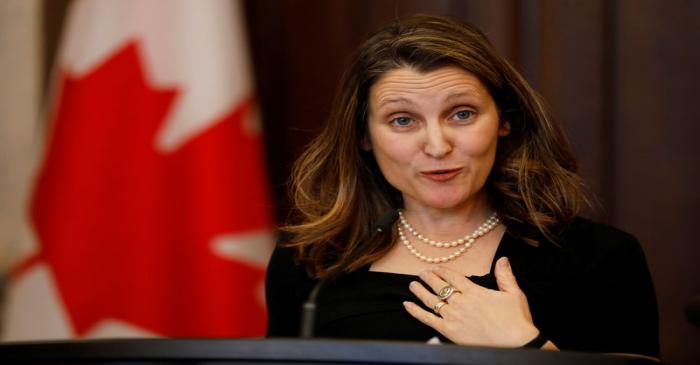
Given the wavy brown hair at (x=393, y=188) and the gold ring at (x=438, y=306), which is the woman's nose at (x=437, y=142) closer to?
the wavy brown hair at (x=393, y=188)

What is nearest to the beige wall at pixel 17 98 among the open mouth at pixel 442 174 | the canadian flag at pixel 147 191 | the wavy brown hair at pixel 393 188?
the canadian flag at pixel 147 191

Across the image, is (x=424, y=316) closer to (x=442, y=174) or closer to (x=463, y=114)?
(x=442, y=174)

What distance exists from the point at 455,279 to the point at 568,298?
196mm

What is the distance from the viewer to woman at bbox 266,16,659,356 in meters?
1.59

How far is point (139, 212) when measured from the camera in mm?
2217

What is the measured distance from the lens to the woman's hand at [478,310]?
144 cm

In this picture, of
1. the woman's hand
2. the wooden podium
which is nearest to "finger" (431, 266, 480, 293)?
the woman's hand

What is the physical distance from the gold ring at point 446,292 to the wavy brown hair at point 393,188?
0.16 metres

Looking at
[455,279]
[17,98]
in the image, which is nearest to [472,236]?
[455,279]

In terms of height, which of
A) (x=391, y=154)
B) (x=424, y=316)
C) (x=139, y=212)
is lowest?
(x=139, y=212)

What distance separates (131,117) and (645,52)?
118cm

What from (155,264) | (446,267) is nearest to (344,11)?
(155,264)

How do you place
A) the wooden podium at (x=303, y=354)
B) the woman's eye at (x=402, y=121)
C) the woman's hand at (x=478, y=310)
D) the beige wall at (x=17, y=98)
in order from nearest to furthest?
the wooden podium at (x=303, y=354) → the woman's hand at (x=478, y=310) → the woman's eye at (x=402, y=121) → the beige wall at (x=17, y=98)

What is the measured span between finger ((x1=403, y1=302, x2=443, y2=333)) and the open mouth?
22cm
